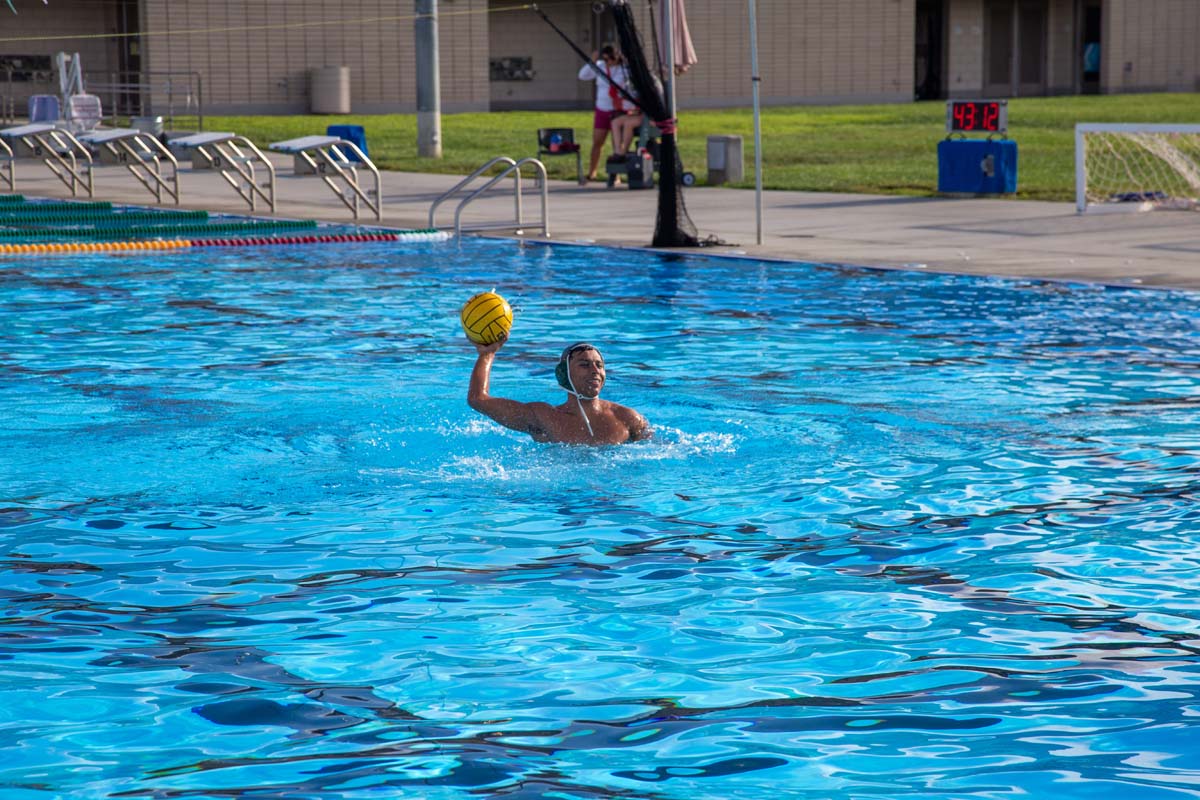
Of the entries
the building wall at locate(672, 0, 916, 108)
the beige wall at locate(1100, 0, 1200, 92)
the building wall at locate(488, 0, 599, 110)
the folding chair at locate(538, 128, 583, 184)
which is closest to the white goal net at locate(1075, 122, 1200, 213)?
the folding chair at locate(538, 128, 583, 184)

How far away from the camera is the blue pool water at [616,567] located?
4.04m

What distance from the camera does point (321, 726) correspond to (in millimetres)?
4195

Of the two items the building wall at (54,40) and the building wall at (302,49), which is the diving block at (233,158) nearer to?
the building wall at (302,49)

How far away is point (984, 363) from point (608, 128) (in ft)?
43.5

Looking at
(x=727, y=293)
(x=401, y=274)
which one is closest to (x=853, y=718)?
(x=727, y=293)

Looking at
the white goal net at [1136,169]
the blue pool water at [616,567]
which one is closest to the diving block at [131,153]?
the blue pool water at [616,567]

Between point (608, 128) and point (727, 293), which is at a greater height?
point (608, 128)

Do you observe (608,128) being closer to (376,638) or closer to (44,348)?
(44,348)

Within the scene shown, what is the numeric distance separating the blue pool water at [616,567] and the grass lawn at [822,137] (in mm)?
11499

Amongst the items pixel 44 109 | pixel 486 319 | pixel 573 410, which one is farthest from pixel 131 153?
pixel 486 319

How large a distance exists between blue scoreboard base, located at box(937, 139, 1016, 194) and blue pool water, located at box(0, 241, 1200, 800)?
920cm

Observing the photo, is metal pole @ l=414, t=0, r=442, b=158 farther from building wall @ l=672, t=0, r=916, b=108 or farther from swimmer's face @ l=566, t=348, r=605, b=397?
building wall @ l=672, t=0, r=916, b=108

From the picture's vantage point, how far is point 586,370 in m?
6.88

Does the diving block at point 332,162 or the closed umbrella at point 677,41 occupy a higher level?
the closed umbrella at point 677,41
